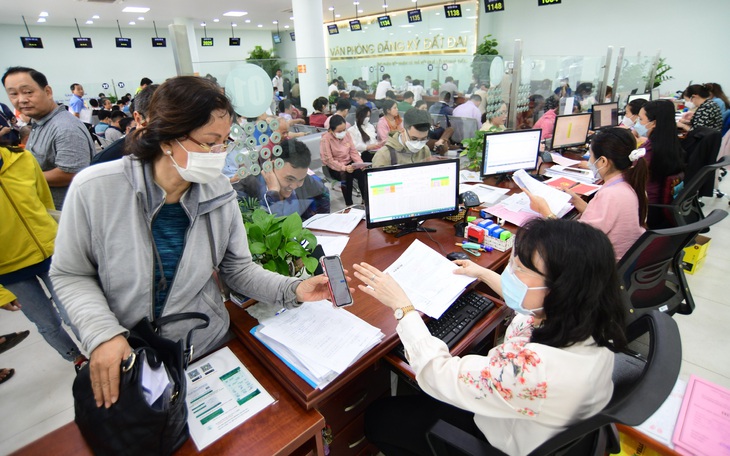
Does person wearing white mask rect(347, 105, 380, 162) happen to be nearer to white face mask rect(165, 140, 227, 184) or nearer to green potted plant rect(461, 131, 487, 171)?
green potted plant rect(461, 131, 487, 171)

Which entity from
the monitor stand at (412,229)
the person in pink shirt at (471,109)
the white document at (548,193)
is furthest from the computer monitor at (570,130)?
the monitor stand at (412,229)

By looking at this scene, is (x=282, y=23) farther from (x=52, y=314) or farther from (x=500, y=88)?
(x=52, y=314)

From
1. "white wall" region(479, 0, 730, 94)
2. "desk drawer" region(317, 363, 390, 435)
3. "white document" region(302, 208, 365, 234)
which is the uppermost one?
"white wall" region(479, 0, 730, 94)

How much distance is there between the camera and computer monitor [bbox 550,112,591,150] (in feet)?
12.2

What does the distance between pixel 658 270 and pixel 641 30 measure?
9.14 m

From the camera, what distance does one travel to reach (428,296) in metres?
1.48

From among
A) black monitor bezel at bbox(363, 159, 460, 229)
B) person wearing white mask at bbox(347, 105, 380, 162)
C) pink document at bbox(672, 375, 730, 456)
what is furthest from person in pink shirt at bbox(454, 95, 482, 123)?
pink document at bbox(672, 375, 730, 456)

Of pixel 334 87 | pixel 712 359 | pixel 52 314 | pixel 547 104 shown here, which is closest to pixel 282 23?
pixel 334 87

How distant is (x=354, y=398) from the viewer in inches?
58.2

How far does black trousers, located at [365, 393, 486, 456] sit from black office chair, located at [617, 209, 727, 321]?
0.94 metres

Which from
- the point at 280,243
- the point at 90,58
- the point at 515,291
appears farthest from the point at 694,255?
the point at 90,58

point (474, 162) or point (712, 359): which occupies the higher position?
point (474, 162)

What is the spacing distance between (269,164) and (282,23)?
13897 millimetres

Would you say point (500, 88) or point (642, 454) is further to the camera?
point (500, 88)
